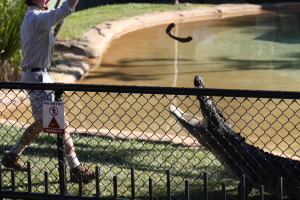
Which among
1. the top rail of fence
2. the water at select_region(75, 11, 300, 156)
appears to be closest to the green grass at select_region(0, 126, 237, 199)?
the top rail of fence

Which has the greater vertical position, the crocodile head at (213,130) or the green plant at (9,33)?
the green plant at (9,33)

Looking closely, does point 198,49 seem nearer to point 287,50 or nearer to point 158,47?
point 158,47

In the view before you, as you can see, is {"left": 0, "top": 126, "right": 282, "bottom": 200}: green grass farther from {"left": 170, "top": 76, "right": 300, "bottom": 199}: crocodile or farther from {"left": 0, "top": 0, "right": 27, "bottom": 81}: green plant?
{"left": 0, "top": 0, "right": 27, "bottom": 81}: green plant

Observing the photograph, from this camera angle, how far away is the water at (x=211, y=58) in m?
8.19

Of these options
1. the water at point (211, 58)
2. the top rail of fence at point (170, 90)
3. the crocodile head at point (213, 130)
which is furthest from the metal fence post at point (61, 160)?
the water at point (211, 58)

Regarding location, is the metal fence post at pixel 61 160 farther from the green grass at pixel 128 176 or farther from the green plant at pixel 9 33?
the green plant at pixel 9 33

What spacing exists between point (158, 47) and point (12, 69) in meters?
4.57

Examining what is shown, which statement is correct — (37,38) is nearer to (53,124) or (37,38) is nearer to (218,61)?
(53,124)

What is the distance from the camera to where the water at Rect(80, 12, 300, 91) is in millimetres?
8188

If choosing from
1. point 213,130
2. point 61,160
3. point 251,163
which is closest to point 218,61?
point 213,130

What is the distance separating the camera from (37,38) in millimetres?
3660

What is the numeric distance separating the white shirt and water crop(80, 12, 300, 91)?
166 inches

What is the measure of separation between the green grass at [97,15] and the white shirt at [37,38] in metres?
7.34

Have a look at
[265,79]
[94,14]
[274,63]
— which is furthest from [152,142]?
[94,14]
